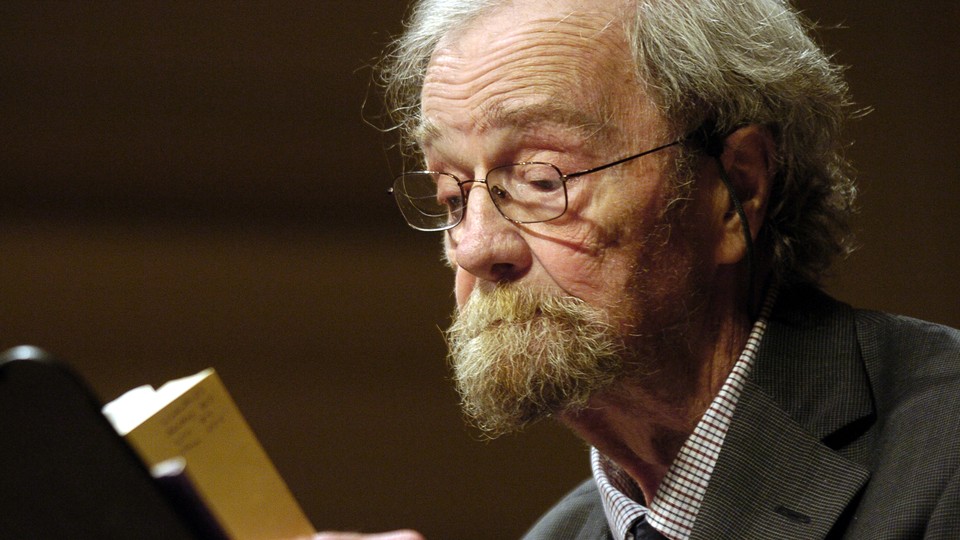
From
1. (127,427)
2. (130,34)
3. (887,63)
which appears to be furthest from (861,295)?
(127,427)

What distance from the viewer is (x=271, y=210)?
119 inches

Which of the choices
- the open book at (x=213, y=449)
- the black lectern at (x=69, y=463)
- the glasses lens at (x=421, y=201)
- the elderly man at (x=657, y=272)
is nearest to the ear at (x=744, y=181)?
the elderly man at (x=657, y=272)

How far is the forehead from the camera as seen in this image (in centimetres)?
152

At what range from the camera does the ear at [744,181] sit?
1.61 metres

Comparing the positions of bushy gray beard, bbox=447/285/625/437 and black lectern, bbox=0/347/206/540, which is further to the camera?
bushy gray beard, bbox=447/285/625/437

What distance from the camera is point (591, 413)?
1.66 meters

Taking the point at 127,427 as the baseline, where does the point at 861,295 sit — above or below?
below

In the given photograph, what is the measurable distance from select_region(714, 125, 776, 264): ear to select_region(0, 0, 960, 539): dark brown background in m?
1.49

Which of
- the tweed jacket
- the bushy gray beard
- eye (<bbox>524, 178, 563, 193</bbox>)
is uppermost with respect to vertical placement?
eye (<bbox>524, 178, 563, 193</bbox>)

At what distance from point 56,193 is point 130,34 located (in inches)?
20.0

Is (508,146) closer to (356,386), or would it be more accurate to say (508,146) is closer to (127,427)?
(127,427)

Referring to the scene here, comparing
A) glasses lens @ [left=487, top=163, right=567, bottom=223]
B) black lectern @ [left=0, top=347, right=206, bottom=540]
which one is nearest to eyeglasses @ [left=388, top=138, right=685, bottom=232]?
glasses lens @ [left=487, top=163, right=567, bottom=223]

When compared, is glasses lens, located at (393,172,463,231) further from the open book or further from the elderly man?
the open book

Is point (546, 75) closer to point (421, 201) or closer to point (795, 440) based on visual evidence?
point (421, 201)
